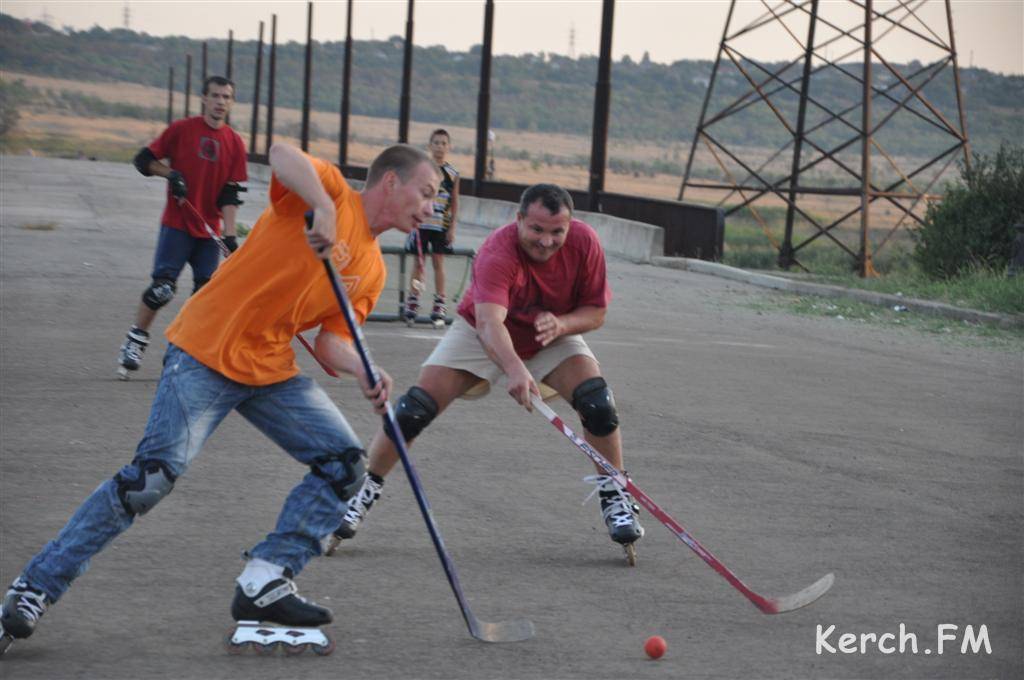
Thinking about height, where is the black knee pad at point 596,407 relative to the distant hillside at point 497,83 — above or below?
below

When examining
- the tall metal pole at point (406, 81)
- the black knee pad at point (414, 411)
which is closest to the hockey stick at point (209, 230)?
the black knee pad at point (414, 411)

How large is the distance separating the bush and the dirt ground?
874cm

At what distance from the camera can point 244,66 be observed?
600 ft

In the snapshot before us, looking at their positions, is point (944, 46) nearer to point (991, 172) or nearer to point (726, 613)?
point (991, 172)

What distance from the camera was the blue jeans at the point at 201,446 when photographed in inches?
179

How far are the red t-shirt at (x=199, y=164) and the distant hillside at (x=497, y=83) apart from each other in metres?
138

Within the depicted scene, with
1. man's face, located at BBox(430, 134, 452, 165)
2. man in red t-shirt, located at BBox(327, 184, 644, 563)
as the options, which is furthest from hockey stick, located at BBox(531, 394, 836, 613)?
man's face, located at BBox(430, 134, 452, 165)

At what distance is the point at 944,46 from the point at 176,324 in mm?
23981

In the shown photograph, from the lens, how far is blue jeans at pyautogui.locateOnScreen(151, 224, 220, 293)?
9.58 metres

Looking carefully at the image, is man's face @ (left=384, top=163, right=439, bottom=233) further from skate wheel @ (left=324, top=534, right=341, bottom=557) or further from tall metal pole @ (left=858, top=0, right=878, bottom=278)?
tall metal pole @ (left=858, top=0, right=878, bottom=278)

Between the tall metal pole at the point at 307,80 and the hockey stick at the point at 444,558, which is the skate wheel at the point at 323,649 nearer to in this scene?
the hockey stick at the point at 444,558

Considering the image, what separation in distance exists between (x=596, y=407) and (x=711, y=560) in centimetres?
97

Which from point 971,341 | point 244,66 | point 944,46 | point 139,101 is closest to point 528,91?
point 244,66

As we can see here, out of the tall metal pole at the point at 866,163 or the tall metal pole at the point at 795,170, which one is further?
the tall metal pole at the point at 795,170
